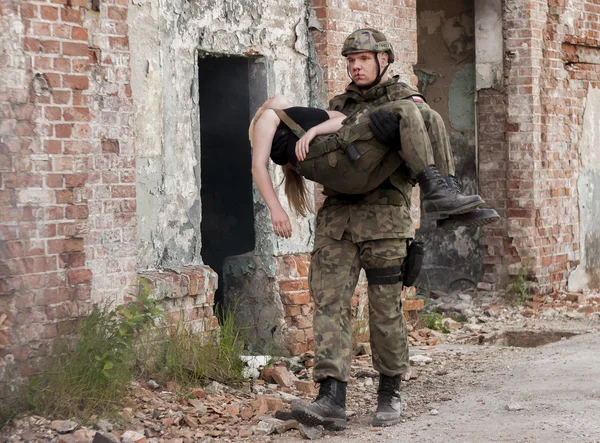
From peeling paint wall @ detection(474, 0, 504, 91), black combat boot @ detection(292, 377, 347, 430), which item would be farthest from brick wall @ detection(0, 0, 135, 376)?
peeling paint wall @ detection(474, 0, 504, 91)

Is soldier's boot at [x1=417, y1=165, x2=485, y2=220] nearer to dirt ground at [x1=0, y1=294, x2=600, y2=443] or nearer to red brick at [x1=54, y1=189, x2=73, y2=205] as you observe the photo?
dirt ground at [x1=0, y1=294, x2=600, y2=443]

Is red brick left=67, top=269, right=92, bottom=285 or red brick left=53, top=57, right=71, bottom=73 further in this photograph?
red brick left=67, top=269, right=92, bottom=285

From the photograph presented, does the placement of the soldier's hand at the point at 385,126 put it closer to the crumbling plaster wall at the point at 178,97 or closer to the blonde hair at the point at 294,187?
the blonde hair at the point at 294,187

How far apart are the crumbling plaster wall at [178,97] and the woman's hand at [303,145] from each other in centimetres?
135

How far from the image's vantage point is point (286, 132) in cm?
496

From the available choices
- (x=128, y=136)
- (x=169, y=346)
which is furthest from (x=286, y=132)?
(x=169, y=346)

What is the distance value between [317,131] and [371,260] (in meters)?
0.69

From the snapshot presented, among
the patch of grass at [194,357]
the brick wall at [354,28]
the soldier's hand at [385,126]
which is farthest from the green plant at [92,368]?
the brick wall at [354,28]

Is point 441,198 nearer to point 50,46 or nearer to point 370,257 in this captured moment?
point 370,257

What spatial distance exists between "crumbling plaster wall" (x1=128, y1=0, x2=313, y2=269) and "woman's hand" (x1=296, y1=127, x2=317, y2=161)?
1.35 meters

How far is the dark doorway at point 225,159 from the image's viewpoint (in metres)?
6.88

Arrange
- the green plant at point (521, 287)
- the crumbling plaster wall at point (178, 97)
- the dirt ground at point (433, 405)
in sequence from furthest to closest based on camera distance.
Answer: the green plant at point (521, 287)
the crumbling plaster wall at point (178, 97)
the dirt ground at point (433, 405)

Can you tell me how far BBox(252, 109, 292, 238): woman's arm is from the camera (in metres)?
4.79

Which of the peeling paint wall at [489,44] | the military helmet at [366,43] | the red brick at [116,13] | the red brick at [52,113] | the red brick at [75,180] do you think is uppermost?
the peeling paint wall at [489,44]
